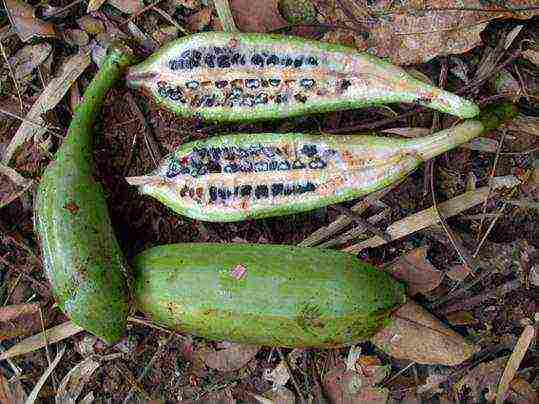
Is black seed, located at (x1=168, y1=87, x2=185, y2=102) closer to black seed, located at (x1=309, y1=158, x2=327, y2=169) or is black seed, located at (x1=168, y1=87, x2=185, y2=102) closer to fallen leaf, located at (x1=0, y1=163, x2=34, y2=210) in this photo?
black seed, located at (x1=309, y1=158, x2=327, y2=169)

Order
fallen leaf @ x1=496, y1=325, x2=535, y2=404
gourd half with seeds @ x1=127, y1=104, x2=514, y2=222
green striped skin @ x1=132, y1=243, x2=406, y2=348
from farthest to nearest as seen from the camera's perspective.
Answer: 1. fallen leaf @ x1=496, y1=325, x2=535, y2=404
2. gourd half with seeds @ x1=127, y1=104, x2=514, y2=222
3. green striped skin @ x1=132, y1=243, x2=406, y2=348

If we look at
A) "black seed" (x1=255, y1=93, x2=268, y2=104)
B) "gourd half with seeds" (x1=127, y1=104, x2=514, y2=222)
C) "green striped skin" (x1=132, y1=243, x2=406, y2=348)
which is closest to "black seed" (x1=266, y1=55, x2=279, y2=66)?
"black seed" (x1=255, y1=93, x2=268, y2=104)

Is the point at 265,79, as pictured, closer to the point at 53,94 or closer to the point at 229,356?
the point at 53,94

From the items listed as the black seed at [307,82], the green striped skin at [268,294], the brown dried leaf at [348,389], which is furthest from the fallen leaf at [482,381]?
the black seed at [307,82]

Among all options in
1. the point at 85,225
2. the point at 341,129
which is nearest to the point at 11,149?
the point at 85,225

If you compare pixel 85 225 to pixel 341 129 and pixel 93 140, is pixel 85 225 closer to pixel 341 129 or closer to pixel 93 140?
pixel 93 140

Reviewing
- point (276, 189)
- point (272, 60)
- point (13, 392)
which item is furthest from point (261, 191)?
point (13, 392)

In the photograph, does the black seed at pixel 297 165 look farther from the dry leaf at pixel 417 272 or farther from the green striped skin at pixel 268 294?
the dry leaf at pixel 417 272
